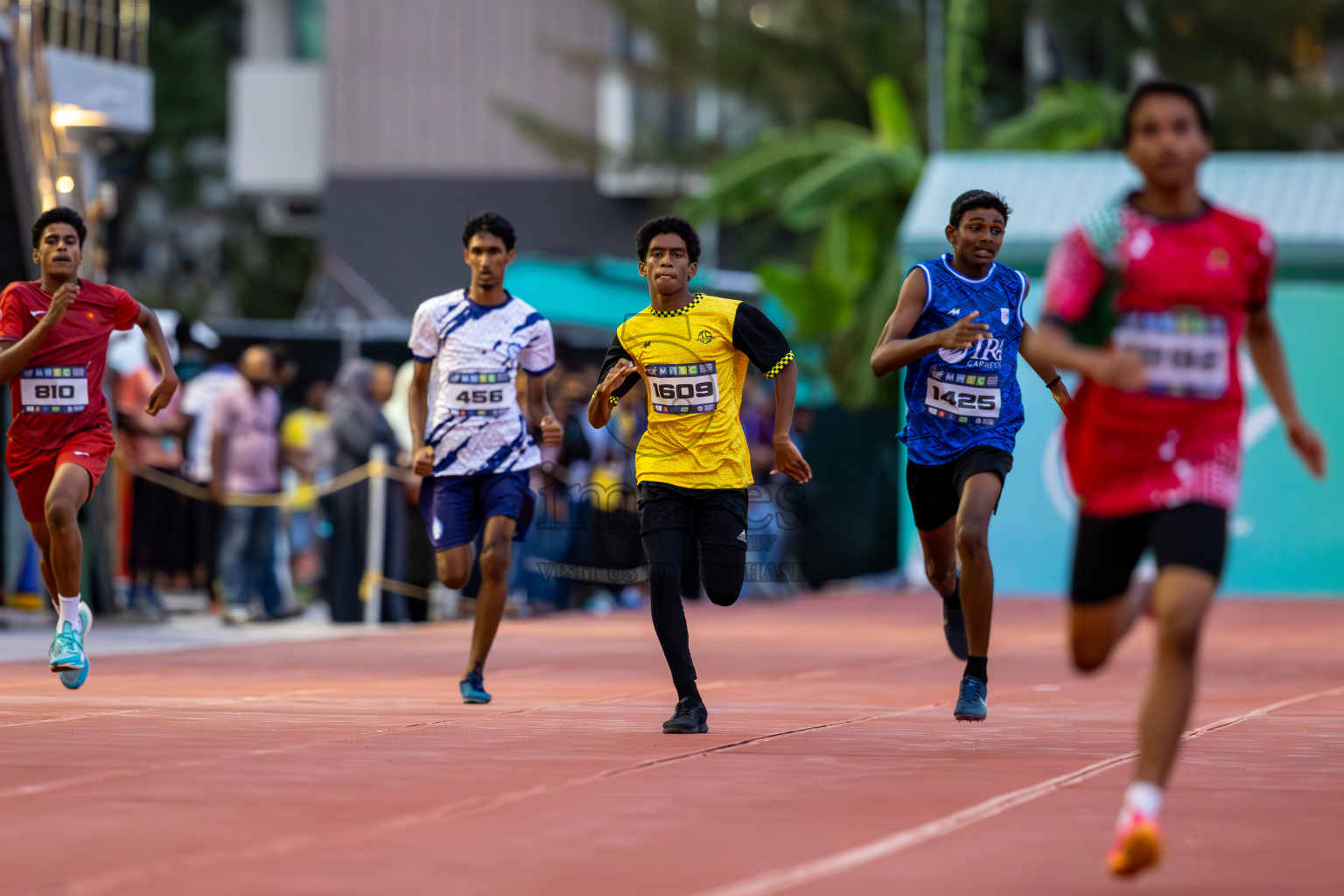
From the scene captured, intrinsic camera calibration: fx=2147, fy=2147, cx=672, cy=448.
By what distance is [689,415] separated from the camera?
8695 mm

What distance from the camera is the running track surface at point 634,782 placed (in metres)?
5.31

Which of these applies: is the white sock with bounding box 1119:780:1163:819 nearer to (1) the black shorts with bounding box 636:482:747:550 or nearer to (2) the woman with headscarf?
(1) the black shorts with bounding box 636:482:747:550

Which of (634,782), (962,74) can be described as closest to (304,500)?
(634,782)

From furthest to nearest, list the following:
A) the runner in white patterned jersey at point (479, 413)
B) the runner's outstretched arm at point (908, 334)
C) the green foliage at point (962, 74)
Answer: the green foliage at point (962, 74) < the runner in white patterned jersey at point (479, 413) < the runner's outstretched arm at point (908, 334)

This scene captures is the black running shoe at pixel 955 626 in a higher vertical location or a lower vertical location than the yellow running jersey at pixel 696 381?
lower

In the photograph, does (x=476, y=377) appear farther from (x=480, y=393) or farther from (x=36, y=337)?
(x=36, y=337)

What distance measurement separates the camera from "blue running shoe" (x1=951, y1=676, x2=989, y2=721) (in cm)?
880

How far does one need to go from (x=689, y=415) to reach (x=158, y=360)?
2.85 metres

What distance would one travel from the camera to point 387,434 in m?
16.6

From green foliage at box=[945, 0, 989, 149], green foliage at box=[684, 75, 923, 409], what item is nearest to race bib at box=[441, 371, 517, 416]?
green foliage at box=[684, 75, 923, 409]

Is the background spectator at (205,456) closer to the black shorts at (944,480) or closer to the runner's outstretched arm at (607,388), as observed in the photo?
the runner's outstretched arm at (607,388)

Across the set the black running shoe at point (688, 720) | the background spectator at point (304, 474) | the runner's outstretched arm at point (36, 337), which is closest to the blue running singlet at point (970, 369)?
the black running shoe at point (688, 720)

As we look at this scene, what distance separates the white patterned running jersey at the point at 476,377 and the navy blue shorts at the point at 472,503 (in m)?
0.05

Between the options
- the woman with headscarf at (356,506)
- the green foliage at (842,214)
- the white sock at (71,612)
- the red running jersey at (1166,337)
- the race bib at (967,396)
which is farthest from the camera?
the green foliage at (842,214)
